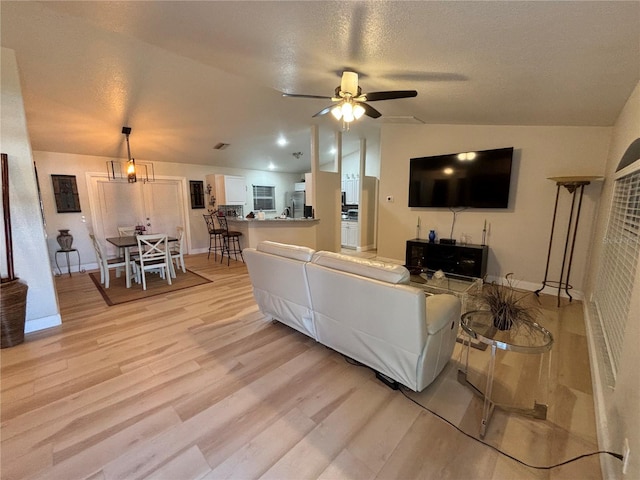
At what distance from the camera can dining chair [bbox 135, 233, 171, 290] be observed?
3965 millimetres

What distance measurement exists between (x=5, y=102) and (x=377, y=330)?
376 centimetres

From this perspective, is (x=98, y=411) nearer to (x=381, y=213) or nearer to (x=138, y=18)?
(x=138, y=18)

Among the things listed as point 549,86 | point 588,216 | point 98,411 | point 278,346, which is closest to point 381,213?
Result: point 588,216

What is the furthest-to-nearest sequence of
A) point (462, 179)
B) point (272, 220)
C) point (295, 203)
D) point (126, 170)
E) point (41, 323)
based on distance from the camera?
1. point (295, 203)
2. point (272, 220)
3. point (126, 170)
4. point (462, 179)
5. point (41, 323)

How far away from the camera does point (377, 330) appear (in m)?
1.82

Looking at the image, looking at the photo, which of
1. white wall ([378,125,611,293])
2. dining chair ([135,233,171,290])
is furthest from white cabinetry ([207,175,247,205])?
white wall ([378,125,611,293])

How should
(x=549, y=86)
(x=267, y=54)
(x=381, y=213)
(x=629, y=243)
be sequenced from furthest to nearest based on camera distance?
(x=381, y=213) < (x=267, y=54) < (x=549, y=86) < (x=629, y=243)

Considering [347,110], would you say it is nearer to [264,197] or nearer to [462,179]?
[462,179]

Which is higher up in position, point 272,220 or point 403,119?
point 403,119

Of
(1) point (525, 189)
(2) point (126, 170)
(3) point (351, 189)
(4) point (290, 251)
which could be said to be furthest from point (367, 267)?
(3) point (351, 189)

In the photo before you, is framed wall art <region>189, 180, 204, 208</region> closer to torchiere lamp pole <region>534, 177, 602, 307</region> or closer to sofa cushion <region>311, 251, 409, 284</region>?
sofa cushion <region>311, 251, 409, 284</region>

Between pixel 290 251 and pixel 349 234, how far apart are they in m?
5.02

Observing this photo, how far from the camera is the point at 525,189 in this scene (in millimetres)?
3891

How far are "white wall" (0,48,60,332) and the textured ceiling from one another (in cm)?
48
